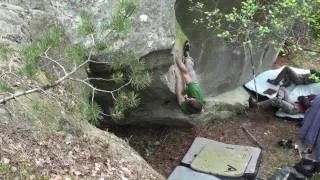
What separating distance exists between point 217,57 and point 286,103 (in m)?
1.92

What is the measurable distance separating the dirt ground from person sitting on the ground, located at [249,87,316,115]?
27 centimetres

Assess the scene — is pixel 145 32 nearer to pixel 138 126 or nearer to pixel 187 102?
pixel 187 102

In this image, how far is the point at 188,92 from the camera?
8.29 m

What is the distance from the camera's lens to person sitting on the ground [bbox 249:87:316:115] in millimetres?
10328

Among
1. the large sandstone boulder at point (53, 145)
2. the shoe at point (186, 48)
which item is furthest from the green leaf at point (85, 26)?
the shoe at point (186, 48)

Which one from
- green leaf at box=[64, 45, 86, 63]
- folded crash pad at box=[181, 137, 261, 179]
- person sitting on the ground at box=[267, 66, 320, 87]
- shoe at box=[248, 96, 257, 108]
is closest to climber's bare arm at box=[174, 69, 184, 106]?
folded crash pad at box=[181, 137, 261, 179]

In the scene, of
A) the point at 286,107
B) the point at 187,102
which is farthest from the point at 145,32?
the point at 286,107

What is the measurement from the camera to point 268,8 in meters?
9.19

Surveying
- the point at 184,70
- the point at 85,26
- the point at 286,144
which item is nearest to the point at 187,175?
the point at 184,70

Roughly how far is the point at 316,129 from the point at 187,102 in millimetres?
2546

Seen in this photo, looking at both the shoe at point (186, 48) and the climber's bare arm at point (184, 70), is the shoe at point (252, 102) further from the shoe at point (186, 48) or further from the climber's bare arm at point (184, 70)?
the climber's bare arm at point (184, 70)

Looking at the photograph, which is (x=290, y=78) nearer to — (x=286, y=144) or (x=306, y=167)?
(x=286, y=144)

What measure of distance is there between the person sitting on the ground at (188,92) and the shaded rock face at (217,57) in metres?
0.94

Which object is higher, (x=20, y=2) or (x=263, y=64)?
(x=20, y=2)
